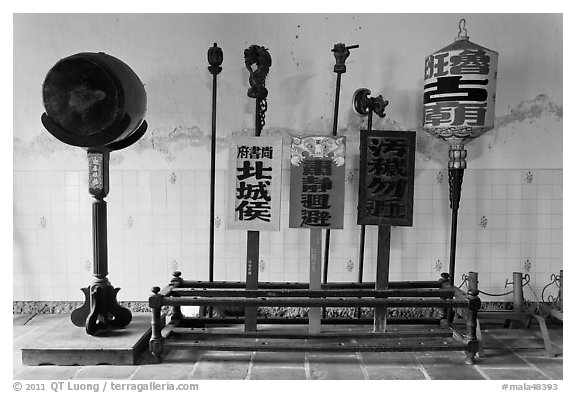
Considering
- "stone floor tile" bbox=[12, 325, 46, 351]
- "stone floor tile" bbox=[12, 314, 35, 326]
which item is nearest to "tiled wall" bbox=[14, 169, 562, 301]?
"stone floor tile" bbox=[12, 314, 35, 326]

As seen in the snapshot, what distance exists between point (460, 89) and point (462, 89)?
0.01m

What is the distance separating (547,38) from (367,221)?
2203mm

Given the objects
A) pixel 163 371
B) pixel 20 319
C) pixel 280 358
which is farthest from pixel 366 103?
pixel 20 319

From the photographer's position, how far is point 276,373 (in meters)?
3.10

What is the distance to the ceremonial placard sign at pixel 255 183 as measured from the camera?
3.40 metres

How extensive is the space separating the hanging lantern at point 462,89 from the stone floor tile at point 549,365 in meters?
1.59

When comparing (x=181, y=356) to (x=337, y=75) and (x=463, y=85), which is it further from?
(x=463, y=85)

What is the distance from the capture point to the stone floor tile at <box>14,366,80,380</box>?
304 centimetres

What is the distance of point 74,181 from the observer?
13.7 feet

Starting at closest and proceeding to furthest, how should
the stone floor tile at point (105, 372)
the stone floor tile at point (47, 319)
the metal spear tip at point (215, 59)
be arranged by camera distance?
the stone floor tile at point (105, 372)
the metal spear tip at point (215, 59)
the stone floor tile at point (47, 319)

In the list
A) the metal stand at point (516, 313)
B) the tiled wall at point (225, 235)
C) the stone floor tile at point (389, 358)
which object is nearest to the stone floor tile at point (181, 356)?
the tiled wall at point (225, 235)

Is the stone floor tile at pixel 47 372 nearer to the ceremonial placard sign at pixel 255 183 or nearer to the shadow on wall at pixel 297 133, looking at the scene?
the ceremonial placard sign at pixel 255 183

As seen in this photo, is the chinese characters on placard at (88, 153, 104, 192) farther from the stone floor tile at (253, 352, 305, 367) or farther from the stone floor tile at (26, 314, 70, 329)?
the stone floor tile at (253, 352, 305, 367)
